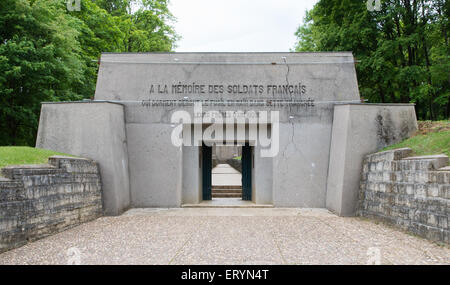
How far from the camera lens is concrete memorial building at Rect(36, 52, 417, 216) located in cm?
1052

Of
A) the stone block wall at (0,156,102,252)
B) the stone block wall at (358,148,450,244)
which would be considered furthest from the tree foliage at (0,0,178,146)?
the stone block wall at (358,148,450,244)

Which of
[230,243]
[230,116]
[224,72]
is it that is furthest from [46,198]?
[224,72]

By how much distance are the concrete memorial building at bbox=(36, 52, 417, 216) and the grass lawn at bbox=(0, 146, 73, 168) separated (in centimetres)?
257

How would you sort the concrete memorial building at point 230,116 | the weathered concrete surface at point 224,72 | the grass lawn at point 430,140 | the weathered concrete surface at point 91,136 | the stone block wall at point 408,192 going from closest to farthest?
the stone block wall at point 408,192, the grass lawn at point 430,140, the weathered concrete surface at point 91,136, the concrete memorial building at point 230,116, the weathered concrete surface at point 224,72

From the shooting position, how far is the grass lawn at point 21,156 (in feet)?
21.5

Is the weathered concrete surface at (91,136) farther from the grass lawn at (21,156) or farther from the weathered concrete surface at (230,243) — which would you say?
the grass lawn at (21,156)

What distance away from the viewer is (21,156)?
23.3ft

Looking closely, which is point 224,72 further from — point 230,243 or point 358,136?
point 230,243

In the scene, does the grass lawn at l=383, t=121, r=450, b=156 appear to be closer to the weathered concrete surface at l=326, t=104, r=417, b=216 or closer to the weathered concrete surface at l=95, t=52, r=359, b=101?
the weathered concrete surface at l=326, t=104, r=417, b=216

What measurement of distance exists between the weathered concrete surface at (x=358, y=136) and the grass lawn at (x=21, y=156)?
25.4 feet

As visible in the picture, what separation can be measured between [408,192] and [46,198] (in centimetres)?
767

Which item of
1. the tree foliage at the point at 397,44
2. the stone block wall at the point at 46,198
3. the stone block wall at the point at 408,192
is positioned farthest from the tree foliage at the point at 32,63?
the tree foliage at the point at 397,44

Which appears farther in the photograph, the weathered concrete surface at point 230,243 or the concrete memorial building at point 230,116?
the concrete memorial building at point 230,116
